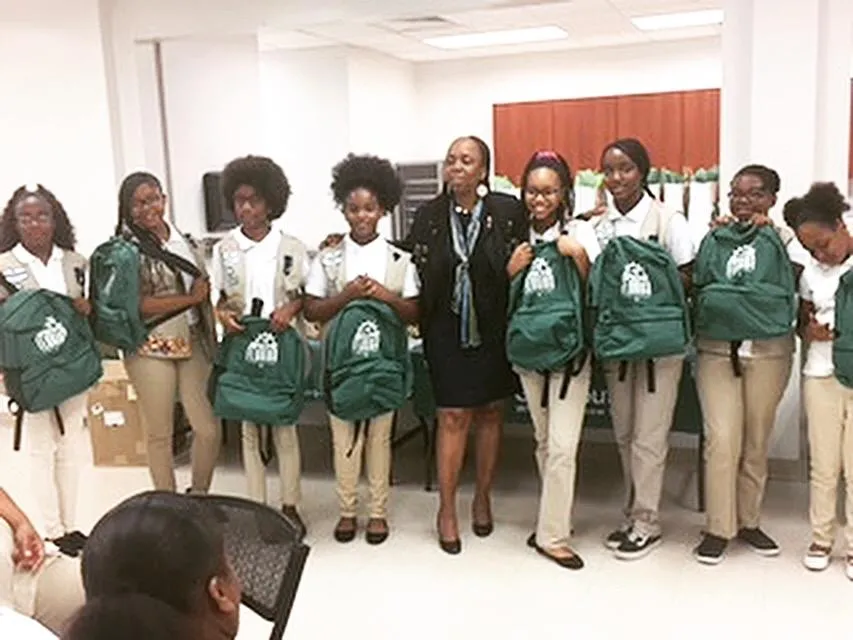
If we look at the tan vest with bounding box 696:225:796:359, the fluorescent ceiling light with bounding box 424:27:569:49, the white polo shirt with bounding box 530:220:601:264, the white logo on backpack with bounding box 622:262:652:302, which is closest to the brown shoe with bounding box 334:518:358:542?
the white polo shirt with bounding box 530:220:601:264

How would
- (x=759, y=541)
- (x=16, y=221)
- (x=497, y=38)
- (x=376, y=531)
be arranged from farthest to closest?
1. (x=497, y=38)
2. (x=376, y=531)
3. (x=759, y=541)
4. (x=16, y=221)

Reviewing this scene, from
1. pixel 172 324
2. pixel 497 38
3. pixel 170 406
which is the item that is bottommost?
pixel 170 406

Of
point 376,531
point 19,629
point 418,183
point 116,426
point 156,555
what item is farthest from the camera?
point 418,183

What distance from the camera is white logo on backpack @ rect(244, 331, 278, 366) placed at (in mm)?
3498

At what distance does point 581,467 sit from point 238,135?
4.21m

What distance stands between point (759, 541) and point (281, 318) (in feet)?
6.73

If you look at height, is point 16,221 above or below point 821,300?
above

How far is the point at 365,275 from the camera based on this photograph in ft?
11.4

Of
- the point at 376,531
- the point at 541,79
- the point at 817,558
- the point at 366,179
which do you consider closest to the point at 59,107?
the point at 366,179

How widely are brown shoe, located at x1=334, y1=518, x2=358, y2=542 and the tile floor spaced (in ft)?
0.14

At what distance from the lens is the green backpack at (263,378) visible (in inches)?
138

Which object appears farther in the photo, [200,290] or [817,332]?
[200,290]

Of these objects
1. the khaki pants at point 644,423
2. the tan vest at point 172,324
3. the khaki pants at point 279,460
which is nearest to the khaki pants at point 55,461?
the tan vest at point 172,324

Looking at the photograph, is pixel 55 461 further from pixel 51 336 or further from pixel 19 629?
pixel 19 629
